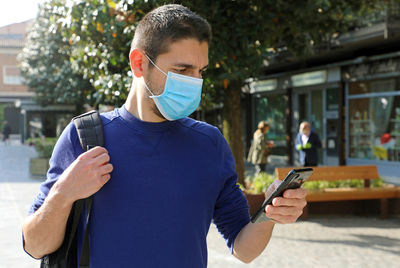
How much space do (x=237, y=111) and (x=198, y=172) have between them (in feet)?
26.4

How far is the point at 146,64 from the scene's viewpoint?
1.78m

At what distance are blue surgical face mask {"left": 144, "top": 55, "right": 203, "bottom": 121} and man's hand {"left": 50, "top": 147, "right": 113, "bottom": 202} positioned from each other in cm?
35

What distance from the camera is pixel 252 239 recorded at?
5.92 feet

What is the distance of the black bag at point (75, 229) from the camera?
63.4 inches

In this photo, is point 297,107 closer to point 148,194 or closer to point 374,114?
point 374,114

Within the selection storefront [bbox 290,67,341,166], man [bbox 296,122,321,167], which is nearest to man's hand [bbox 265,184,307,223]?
man [bbox 296,122,321,167]

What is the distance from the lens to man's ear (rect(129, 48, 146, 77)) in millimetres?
1791

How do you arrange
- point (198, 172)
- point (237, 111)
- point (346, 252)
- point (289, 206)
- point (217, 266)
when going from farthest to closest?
point (237, 111) < point (346, 252) < point (217, 266) < point (198, 172) < point (289, 206)

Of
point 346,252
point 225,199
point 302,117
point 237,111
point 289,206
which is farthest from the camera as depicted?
point 302,117

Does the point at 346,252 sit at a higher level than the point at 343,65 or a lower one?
lower

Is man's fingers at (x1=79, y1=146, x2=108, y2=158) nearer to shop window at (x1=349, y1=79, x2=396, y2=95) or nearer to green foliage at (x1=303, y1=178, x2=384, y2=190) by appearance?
green foliage at (x1=303, y1=178, x2=384, y2=190)

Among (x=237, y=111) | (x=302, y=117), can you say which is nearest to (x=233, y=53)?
(x=237, y=111)

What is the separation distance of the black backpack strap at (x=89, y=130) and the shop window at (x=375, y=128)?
14.3 meters

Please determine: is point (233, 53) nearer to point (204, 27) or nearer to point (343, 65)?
point (204, 27)
